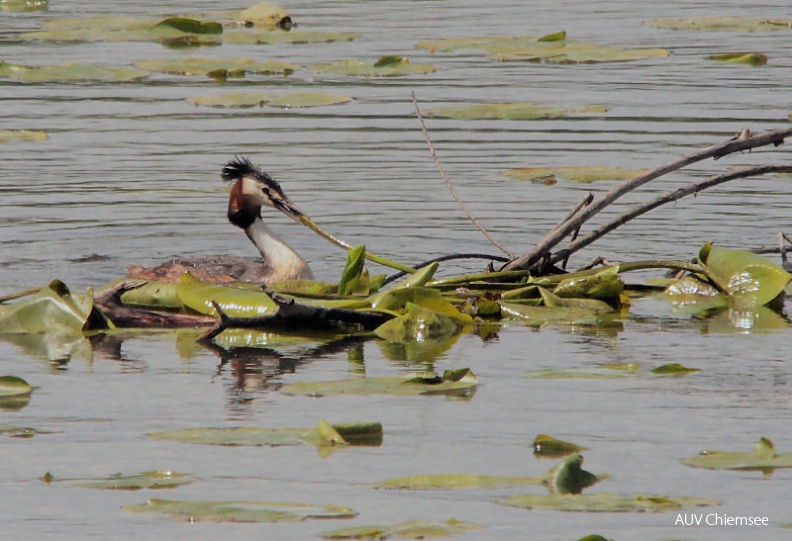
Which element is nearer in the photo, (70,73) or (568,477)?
(568,477)

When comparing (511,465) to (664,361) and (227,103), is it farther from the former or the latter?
(227,103)

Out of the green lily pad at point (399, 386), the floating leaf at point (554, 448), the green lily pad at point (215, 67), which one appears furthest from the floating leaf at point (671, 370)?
the green lily pad at point (215, 67)

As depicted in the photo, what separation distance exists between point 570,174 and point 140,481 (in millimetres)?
8275

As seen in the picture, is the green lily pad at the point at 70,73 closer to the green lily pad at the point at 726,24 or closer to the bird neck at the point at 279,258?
the green lily pad at the point at 726,24

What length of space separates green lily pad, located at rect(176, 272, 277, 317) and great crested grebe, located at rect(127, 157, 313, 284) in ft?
3.32

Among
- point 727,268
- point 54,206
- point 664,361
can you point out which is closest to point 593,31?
point 54,206

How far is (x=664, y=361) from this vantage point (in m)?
8.18

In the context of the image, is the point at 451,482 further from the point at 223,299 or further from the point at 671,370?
the point at 223,299

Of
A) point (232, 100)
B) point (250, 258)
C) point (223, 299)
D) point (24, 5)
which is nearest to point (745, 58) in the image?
point (232, 100)

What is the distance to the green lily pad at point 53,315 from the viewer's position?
8883 millimetres

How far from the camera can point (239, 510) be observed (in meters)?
5.57

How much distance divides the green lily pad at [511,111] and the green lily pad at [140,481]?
11.3 meters

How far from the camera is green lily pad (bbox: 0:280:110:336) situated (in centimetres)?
888

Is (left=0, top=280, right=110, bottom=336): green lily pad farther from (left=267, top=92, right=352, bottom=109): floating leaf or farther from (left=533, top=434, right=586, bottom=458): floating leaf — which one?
(left=267, top=92, right=352, bottom=109): floating leaf
